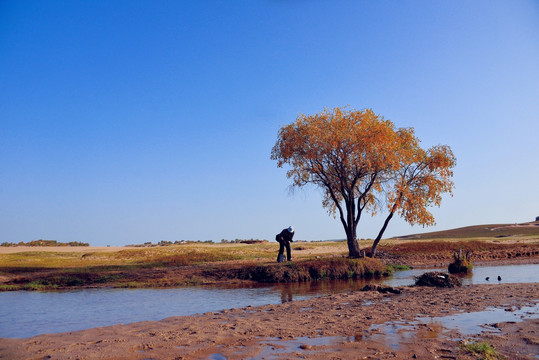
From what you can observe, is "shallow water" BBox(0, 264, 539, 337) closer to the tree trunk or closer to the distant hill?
the tree trunk

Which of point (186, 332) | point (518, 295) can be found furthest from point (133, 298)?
point (518, 295)

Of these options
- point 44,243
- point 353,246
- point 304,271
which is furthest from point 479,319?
point 44,243

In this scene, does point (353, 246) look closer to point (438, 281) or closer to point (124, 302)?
point (438, 281)

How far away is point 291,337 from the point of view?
33.9ft

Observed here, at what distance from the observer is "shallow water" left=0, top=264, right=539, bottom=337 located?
527 inches

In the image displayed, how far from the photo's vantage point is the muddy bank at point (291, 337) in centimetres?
901

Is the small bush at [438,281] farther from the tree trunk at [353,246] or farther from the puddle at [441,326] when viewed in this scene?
the tree trunk at [353,246]

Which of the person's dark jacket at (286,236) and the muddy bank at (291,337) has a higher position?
the person's dark jacket at (286,236)

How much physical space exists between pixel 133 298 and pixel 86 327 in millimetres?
6158

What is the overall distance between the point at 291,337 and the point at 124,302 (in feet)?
32.1

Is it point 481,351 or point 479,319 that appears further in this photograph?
point 479,319

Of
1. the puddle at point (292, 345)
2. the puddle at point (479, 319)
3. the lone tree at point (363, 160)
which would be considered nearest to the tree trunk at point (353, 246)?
the lone tree at point (363, 160)

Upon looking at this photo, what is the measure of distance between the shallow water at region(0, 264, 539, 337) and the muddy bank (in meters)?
1.65

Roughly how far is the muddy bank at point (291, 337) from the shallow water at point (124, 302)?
165 cm
